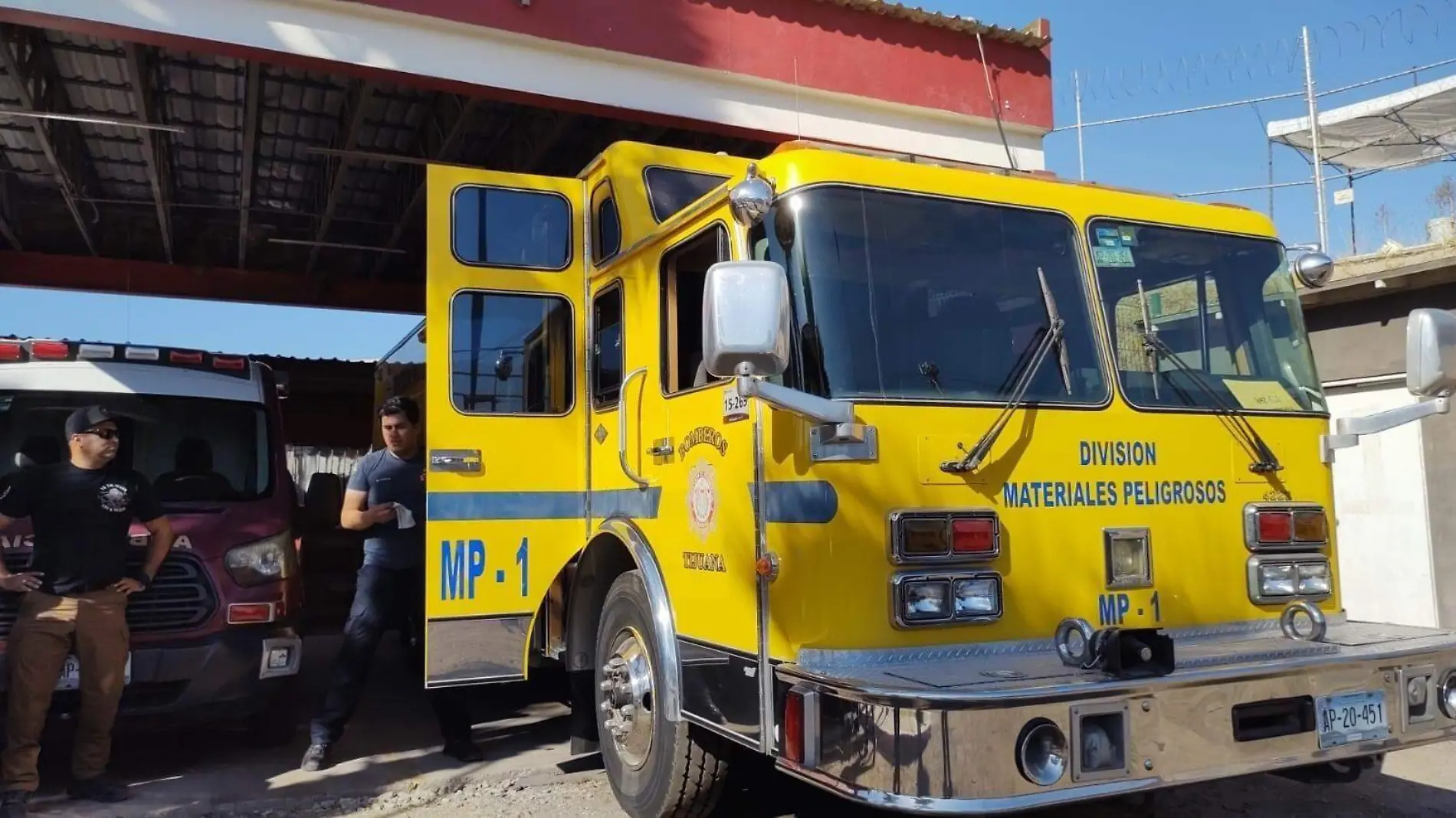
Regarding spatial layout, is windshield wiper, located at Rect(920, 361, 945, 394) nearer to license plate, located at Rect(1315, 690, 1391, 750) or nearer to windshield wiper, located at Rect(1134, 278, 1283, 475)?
windshield wiper, located at Rect(1134, 278, 1283, 475)

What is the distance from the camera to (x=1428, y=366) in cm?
394

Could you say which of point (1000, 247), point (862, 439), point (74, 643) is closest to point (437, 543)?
point (74, 643)

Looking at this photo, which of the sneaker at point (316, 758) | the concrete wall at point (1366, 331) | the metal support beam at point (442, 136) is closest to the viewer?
the sneaker at point (316, 758)

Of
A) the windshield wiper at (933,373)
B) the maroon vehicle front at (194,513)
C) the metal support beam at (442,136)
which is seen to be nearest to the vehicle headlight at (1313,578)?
the windshield wiper at (933,373)

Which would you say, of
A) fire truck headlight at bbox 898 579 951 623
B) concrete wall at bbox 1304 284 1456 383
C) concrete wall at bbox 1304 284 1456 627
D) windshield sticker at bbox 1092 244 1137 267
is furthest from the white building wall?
fire truck headlight at bbox 898 579 951 623

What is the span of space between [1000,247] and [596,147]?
20.9ft

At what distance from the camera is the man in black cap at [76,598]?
4961mm

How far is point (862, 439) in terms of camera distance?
3.40 meters

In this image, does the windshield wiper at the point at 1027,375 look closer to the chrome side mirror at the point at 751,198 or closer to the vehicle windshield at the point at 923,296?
the vehicle windshield at the point at 923,296

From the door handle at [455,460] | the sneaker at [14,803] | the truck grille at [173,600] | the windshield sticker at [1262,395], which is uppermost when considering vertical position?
the windshield sticker at [1262,395]

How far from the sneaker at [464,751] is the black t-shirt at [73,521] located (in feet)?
6.39

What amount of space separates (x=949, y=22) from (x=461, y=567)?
6.56 m

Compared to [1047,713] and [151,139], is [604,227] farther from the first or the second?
[151,139]

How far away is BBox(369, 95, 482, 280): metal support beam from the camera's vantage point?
8.76 m
